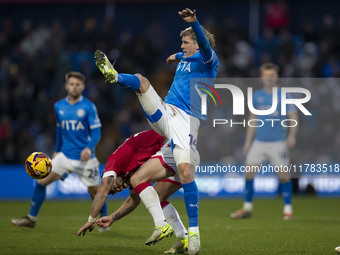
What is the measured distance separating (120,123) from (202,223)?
27.2 feet

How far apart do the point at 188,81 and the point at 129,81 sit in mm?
877

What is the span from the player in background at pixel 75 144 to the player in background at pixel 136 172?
2311 millimetres

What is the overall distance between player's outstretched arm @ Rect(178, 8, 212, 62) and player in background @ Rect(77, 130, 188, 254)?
1118 millimetres

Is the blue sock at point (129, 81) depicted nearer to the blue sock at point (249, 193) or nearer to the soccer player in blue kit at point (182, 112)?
the soccer player in blue kit at point (182, 112)

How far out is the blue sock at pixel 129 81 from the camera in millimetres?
6320

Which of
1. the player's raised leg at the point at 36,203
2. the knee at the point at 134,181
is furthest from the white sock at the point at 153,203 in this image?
the player's raised leg at the point at 36,203

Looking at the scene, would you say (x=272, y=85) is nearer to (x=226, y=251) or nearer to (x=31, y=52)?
(x=226, y=251)

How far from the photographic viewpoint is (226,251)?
6.96 m

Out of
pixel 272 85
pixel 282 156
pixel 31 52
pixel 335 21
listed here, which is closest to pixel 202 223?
pixel 282 156

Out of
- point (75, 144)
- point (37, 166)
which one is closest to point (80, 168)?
point (75, 144)

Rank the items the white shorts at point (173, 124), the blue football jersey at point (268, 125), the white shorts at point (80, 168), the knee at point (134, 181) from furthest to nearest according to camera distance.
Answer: the blue football jersey at point (268, 125), the white shorts at point (80, 168), the knee at point (134, 181), the white shorts at point (173, 124)

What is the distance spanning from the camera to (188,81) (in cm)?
699

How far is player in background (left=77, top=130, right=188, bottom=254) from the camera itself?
689cm

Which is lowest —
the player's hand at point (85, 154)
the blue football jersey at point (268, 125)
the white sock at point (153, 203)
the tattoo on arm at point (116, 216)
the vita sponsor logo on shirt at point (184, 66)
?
the tattoo on arm at point (116, 216)
